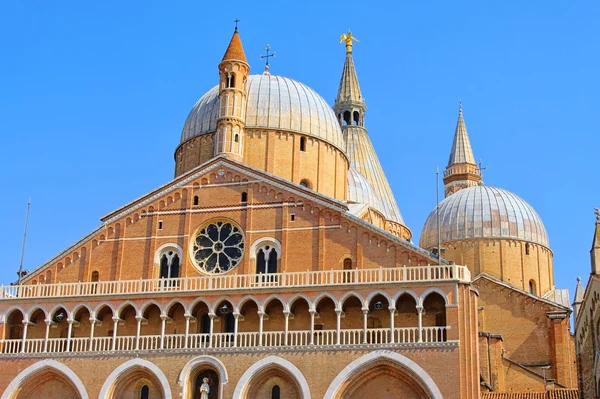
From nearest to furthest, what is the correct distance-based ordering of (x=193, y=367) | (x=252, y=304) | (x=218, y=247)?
(x=193, y=367) → (x=252, y=304) → (x=218, y=247)

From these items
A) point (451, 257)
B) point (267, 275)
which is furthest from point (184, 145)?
point (451, 257)

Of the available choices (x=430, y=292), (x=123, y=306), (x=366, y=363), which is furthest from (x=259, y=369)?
(x=430, y=292)

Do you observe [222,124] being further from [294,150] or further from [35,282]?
[35,282]

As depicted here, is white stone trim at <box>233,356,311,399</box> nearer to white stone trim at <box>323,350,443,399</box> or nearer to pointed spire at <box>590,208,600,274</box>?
white stone trim at <box>323,350,443,399</box>

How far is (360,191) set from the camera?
180 feet

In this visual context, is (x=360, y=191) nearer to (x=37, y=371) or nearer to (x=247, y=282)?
(x=247, y=282)

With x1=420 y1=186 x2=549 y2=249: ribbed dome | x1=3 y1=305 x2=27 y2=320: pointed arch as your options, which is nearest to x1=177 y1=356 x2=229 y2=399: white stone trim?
x1=3 y1=305 x2=27 y2=320: pointed arch

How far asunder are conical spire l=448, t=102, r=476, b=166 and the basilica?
21.9m

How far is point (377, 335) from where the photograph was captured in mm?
36656

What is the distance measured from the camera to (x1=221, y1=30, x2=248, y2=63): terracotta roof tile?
45188 millimetres

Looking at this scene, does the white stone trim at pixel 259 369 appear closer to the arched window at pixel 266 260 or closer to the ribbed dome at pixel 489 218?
the arched window at pixel 266 260

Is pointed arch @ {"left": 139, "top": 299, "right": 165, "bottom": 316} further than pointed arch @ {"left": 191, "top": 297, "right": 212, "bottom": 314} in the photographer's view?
Yes

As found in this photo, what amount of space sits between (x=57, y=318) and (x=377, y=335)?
46.6 feet

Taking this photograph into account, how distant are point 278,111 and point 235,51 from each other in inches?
163
